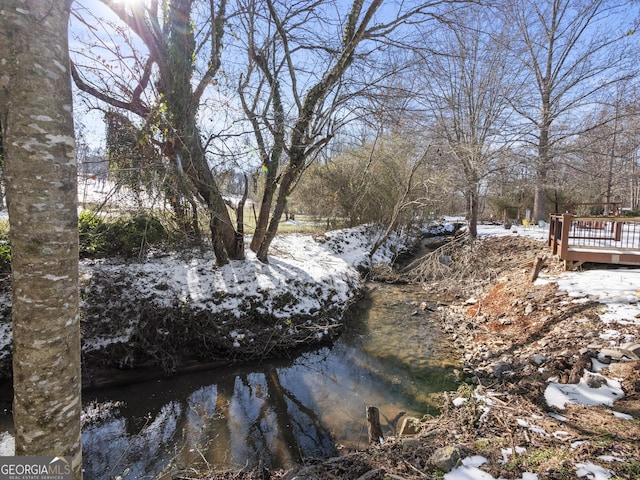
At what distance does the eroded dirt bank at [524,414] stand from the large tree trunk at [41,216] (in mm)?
1839

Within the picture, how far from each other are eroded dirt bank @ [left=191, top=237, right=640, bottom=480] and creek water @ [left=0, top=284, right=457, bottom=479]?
0.41 m

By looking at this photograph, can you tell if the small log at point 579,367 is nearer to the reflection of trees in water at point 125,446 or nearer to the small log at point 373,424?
the small log at point 373,424

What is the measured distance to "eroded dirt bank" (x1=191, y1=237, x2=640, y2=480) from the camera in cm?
229

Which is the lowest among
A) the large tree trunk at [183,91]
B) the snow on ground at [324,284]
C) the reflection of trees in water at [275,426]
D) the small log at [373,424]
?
the reflection of trees in water at [275,426]

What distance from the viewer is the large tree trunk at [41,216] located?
1297 millimetres

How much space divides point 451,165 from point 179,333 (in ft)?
38.3

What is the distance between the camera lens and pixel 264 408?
4047mm

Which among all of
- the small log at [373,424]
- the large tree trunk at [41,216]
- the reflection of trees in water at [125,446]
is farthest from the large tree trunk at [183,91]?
the small log at [373,424]

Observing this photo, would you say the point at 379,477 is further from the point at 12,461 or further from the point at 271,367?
the point at 271,367

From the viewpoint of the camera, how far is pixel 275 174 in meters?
7.02

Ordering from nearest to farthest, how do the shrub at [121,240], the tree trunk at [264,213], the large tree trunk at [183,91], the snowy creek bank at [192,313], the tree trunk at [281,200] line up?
the snowy creek bank at [192,313] < the large tree trunk at [183,91] < the shrub at [121,240] < the tree trunk at [281,200] < the tree trunk at [264,213]

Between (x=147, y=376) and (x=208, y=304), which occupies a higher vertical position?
(x=208, y=304)

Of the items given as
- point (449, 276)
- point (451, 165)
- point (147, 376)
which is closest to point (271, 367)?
point (147, 376)

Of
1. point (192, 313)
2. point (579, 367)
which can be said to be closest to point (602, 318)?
point (579, 367)
